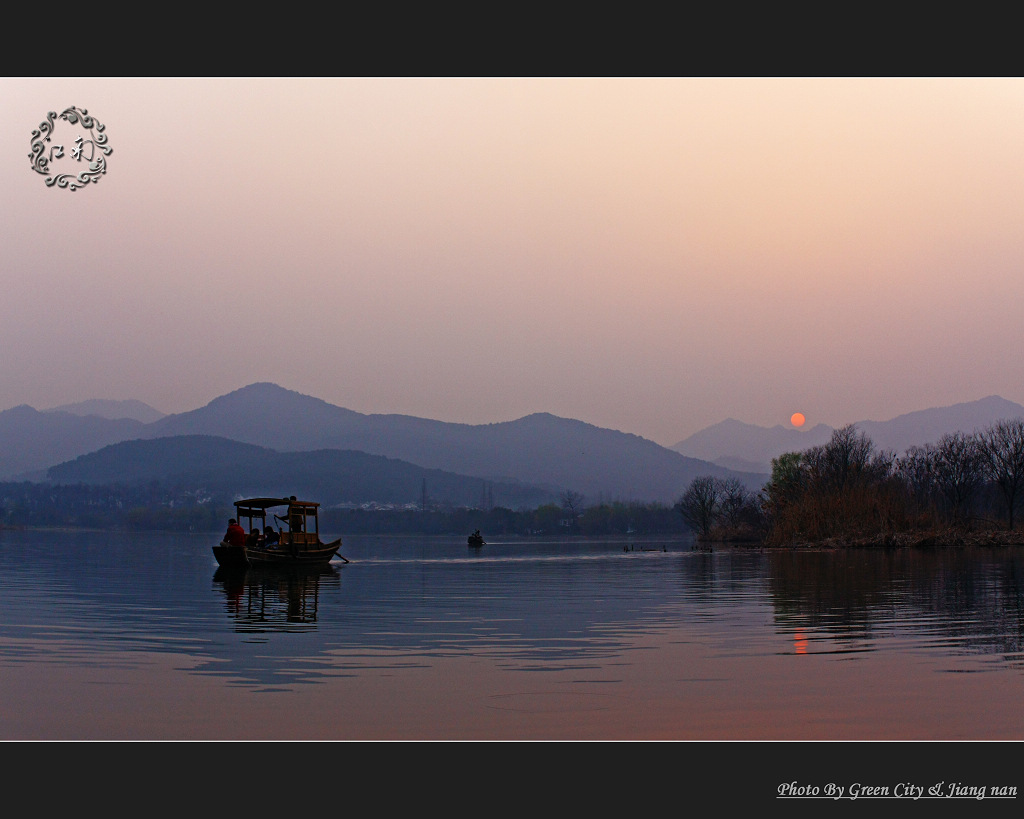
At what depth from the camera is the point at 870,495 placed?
286 ft

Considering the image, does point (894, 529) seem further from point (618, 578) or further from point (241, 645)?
point (241, 645)

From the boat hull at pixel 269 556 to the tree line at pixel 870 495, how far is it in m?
45.9

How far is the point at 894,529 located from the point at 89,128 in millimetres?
73546

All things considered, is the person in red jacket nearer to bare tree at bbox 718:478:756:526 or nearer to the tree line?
the tree line

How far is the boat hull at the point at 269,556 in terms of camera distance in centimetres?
5247

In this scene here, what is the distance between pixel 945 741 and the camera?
12.5 meters

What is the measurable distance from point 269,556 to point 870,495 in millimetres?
53531

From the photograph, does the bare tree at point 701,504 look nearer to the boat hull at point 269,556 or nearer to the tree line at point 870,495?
the tree line at point 870,495

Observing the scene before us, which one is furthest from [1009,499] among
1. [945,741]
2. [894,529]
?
[945,741]

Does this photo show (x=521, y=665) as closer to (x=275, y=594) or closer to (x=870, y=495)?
(x=275, y=594)

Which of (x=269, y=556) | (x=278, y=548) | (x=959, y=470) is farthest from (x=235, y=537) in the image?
(x=959, y=470)

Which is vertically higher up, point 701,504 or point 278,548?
point 701,504

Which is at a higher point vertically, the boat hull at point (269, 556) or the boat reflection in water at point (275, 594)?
the boat hull at point (269, 556)

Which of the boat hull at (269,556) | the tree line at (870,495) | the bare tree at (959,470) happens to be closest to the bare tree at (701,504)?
the tree line at (870,495)
